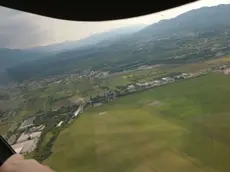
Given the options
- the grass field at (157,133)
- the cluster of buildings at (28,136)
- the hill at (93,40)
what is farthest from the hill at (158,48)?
the cluster of buildings at (28,136)

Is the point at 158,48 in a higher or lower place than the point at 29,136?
higher

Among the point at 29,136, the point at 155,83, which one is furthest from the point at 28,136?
the point at 155,83

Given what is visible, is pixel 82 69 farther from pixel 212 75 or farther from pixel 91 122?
pixel 212 75

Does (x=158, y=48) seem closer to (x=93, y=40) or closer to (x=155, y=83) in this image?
(x=155, y=83)

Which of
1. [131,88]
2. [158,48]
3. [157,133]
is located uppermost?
[158,48]

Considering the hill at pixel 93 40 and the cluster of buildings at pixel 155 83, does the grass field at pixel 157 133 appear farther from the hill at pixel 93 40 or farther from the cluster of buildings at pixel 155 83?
the hill at pixel 93 40
